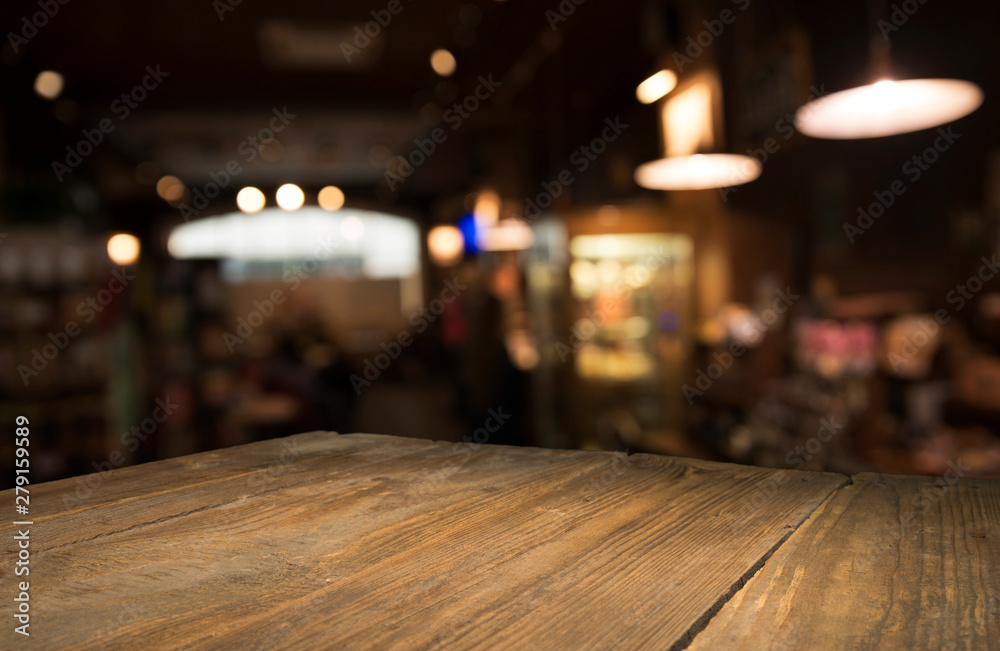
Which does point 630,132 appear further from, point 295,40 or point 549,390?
point 295,40

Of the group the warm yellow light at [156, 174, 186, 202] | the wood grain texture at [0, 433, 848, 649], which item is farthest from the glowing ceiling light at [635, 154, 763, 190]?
the warm yellow light at [156, 174, 186, 202]

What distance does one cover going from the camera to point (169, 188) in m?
10.6

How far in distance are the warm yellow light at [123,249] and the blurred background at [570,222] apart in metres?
0.05

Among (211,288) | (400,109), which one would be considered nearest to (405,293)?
(400,109)

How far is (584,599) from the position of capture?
60 centimetres
